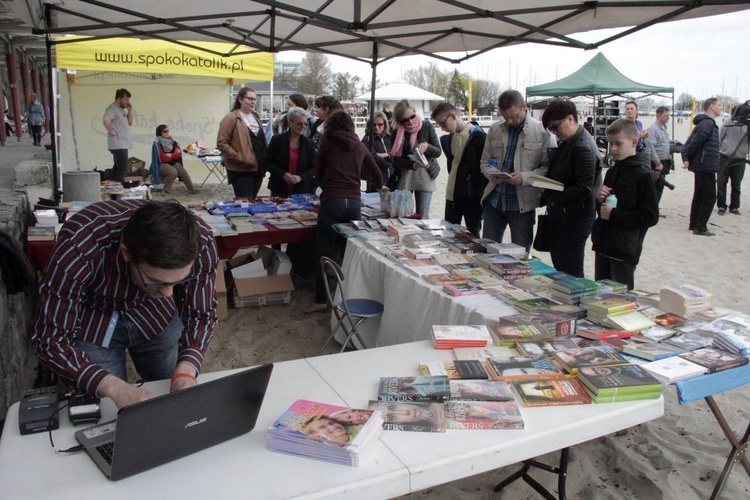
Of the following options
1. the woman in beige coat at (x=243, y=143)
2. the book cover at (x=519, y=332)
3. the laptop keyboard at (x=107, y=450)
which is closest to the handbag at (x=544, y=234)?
the book cover at (x=519, y=332)

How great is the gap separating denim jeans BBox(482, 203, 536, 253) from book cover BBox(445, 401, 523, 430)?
8.47ft

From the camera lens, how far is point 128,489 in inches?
50.1

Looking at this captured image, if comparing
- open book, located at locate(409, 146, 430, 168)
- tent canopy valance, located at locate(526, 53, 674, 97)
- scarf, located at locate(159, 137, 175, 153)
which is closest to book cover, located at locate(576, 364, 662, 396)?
open book, located at locate(409, 146, 430, 168)

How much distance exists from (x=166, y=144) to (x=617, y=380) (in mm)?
9334

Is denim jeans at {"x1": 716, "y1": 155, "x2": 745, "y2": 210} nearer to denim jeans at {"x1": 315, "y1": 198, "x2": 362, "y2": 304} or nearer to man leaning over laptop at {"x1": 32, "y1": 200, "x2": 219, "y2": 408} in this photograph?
denim jeans at {"x1": 315, "y1": 198, "x2": 362, "y2": 304}

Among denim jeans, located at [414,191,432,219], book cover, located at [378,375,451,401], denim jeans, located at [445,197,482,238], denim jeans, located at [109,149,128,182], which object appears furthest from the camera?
denim jeans, located at [109,149,128,182]

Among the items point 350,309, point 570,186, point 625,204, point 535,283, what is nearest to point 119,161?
point 350,309

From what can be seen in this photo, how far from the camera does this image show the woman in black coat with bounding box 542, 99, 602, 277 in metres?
3.50

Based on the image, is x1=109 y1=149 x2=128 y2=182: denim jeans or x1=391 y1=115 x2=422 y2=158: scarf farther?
x1=109 y1=149 x2=128 y2=182: denim jeans

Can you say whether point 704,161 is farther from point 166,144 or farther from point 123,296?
point 166,144

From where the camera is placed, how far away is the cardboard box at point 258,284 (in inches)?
178

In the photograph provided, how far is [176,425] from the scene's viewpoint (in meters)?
1.30

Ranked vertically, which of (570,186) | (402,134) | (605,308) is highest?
(402,134)

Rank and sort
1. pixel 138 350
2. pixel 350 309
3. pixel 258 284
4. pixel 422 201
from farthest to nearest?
pixel 422 201, pixel 258 284, pixel 350 309, pixel 138 350
